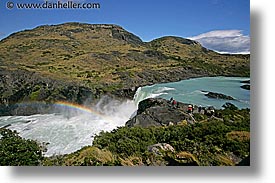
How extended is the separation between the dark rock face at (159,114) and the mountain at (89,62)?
0.25 metres

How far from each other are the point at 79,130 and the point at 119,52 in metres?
0.95

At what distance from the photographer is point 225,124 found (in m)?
4.09

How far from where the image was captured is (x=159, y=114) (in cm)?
422

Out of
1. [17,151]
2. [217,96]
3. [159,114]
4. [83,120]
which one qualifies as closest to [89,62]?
[83,120]

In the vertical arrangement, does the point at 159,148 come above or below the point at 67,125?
below

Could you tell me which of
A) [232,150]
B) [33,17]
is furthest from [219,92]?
[33,17]

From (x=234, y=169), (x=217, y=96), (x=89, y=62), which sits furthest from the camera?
(x=89, y=62)

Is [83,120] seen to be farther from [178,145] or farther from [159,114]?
[178,145]

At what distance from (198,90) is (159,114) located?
0.47 m

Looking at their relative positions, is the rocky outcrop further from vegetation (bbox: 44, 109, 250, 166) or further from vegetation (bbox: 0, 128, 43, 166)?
vegetation (bbox: 0, 128, 43, 166)

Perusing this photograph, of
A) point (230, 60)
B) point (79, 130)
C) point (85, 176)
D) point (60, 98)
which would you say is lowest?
point (85, 176)

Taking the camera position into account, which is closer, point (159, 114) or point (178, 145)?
point (178, 145)

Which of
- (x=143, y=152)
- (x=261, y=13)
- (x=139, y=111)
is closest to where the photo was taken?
(x=261, y=13)

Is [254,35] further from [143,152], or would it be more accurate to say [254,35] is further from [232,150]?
[143,152]
